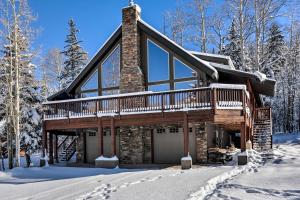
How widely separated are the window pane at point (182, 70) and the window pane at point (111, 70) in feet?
11.0

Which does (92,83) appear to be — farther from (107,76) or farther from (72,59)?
(72,59)

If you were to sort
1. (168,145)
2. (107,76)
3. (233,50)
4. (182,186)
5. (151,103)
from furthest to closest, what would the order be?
(233,50)
(107,76)
(168,145)
(151,103)
(182,186)

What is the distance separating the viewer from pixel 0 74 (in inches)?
Answer: 845

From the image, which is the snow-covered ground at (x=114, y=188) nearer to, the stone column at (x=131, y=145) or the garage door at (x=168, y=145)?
the stone column at (x=131, y=145)

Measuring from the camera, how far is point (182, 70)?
18047 millimetres

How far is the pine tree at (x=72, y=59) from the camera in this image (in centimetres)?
3563

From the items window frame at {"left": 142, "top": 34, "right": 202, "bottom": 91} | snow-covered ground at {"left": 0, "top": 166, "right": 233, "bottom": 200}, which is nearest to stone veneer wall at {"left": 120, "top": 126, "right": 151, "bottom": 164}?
window frame at {"left": 142, "top": 34, "right": 202, "bottom": 91}

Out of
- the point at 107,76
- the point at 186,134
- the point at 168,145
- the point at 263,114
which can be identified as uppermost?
the point at 107,76

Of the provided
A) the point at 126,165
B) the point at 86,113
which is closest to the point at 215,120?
the point at 126,165

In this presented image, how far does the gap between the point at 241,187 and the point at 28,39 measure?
1493cm

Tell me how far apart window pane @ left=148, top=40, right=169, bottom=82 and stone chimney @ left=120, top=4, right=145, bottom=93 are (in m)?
0.54

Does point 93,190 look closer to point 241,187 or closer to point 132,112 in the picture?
point 241,187

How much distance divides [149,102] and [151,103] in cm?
13

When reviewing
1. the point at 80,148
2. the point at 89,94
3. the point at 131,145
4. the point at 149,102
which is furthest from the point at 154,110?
the point at 80,148
